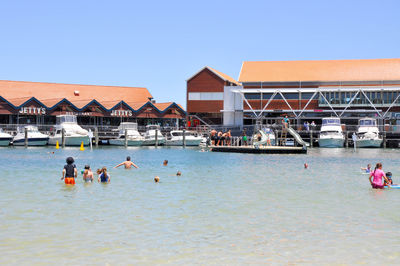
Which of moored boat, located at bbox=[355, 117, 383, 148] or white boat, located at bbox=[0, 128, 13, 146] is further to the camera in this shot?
white boat, located at bbox=[0, 128, 13, 146]

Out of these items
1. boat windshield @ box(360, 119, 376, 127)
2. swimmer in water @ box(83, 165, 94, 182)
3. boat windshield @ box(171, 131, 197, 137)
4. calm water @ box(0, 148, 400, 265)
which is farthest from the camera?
boat windshield @ box(171, 131, 197, 137)

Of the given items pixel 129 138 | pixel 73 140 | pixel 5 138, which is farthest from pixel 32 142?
pixel 129 138

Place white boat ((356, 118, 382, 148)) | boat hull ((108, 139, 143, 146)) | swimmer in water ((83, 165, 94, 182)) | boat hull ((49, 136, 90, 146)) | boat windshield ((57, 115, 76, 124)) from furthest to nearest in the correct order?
boat windshield ((57, 115, 76, 124)) < boat hull ((108, 139, 143, 146)) < boat hull ((49, 136, 90, 146)) < white boat ((356, 118, 382, 148)) < swimmer in water ((83, 165, 94, 182))

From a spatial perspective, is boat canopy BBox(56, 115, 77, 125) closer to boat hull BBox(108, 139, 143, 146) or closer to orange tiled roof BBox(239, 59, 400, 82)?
boat hull BBox(108, 139, 143, 146)

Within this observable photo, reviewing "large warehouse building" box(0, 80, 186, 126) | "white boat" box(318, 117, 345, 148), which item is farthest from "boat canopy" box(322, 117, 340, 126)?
"large warehouse building" box(0, 80, 186, 126)

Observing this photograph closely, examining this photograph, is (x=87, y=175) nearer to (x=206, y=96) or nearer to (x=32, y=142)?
(x=32, y=142)

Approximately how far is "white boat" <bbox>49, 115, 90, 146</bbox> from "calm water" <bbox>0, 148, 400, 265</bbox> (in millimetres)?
41251

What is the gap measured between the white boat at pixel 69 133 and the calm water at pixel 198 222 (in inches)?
1624

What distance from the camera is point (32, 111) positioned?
79750 mm

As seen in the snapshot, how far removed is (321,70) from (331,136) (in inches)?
681

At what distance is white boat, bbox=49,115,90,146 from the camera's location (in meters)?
67.1

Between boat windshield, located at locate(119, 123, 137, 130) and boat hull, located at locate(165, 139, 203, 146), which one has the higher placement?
boat windshield, located at locate(119, 123, 137, 130)

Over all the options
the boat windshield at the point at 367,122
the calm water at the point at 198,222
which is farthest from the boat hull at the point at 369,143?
the calm water at the point at 198,222

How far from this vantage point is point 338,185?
24.5 metres
